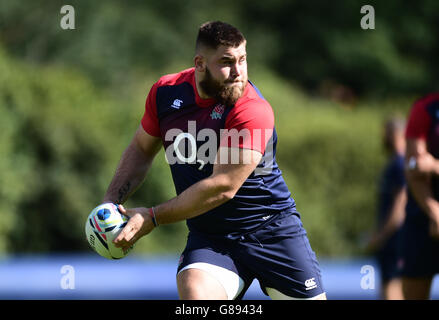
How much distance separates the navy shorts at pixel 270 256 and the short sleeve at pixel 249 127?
0.64m

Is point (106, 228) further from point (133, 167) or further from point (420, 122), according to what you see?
point (420, 122)

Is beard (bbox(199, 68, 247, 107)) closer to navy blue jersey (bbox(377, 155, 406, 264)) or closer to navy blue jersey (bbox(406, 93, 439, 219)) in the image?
navy blue jersey (bbox(406, 93, 439, 219))

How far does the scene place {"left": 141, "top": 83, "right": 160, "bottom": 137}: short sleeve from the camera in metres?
5.23

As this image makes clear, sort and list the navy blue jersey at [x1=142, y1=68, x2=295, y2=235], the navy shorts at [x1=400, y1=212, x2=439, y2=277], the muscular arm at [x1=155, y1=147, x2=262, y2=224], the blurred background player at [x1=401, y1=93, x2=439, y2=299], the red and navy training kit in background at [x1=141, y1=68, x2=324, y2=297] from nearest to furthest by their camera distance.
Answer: the muscular arm at [x1=155, y1=147, x2=262, y2=224], the navy blue jersey at [x1=142, y1=68, x2=295, y2=235], the red and navy training kit in background at [x1=141, y1=68, x2=324, y2=297], the blurred background player at [x1=401, y1=93, x2=439, y2=299], the navy shorts at [x1=400, y1=212, x2=439, y2=277]

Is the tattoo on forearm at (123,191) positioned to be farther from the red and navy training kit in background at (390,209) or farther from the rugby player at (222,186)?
the red and navy training kit in background at (390,209)

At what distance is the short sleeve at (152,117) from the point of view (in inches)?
206

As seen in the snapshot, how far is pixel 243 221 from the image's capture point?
5027 millimetres

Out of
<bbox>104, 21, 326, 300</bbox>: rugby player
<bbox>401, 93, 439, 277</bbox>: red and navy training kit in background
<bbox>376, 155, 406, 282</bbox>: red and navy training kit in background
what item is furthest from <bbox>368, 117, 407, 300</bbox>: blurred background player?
<bbox>104, 21, 326, 300</bbox>: rugby player

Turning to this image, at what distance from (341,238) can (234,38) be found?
9.93m

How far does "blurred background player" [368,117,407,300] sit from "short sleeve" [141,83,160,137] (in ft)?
13.0

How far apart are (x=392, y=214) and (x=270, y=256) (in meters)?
3.79

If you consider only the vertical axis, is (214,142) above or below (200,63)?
below

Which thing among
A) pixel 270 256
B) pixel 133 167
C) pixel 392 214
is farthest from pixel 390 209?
pixel 133 167

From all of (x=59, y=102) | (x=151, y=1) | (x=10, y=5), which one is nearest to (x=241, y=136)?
(x=59, y=102)
